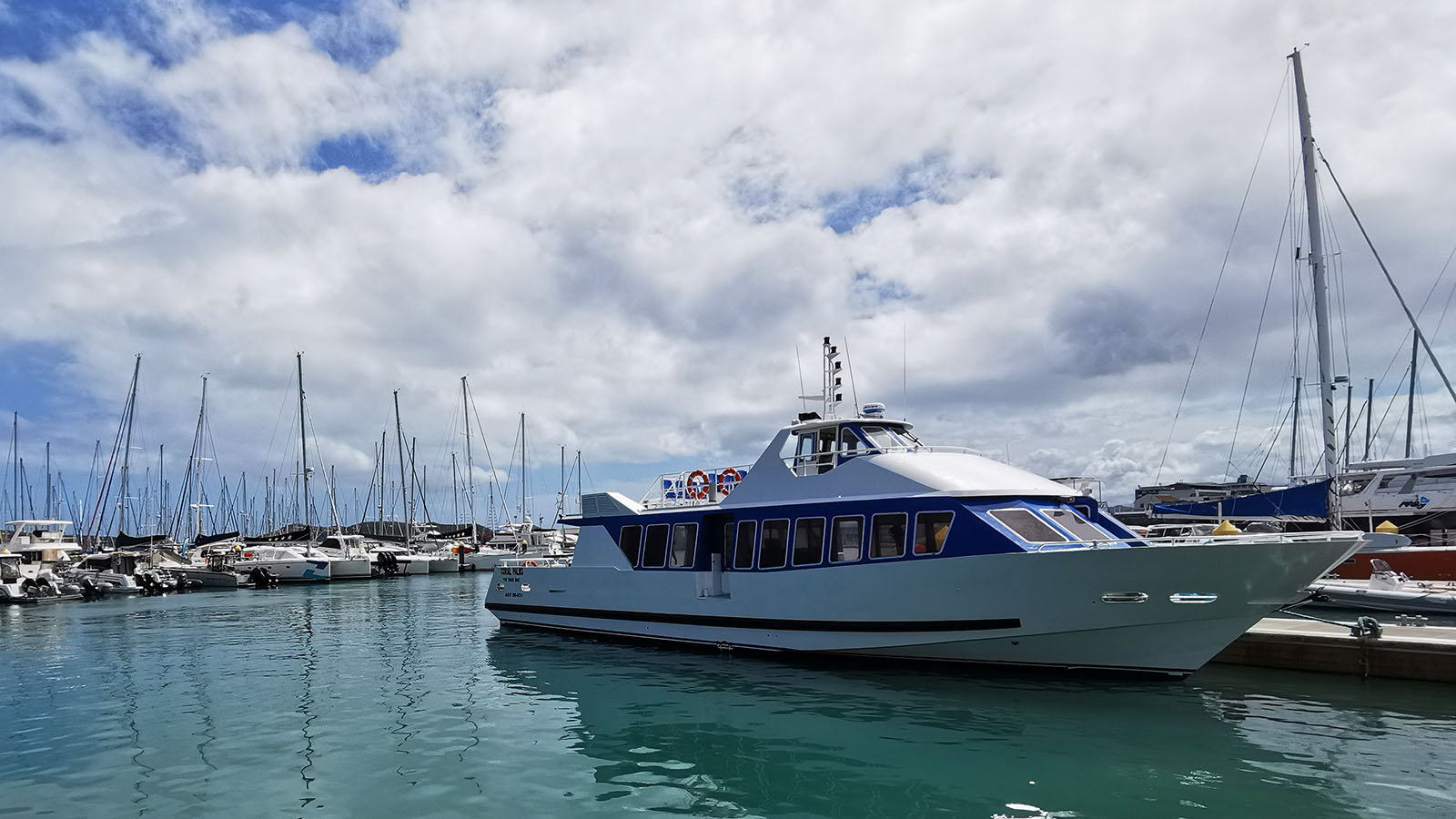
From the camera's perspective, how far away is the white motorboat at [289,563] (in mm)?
52312

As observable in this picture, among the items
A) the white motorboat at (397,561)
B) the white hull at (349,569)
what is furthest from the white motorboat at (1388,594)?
the white motorboat at (397,561)

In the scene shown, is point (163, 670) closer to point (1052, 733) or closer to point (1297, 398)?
point (1052, 733)

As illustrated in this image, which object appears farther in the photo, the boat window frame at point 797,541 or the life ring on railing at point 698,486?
the life ring on railing at point 698,486

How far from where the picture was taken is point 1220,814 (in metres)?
8.26

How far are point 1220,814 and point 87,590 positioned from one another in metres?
49.6

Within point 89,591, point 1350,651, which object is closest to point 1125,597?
point 1350,651

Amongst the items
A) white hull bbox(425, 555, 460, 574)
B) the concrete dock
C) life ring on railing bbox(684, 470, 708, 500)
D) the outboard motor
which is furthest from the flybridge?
white hull bbox(425, 555, 460, 574)

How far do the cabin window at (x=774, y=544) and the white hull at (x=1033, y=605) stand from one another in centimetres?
32

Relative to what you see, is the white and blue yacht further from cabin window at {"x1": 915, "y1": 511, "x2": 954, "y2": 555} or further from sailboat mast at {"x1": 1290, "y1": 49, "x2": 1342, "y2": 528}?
sailboat mast at {"x1": 1290, "y1": 49, "x2": 1342, "y2": 528}

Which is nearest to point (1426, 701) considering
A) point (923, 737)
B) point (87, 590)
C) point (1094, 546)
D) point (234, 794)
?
point (1094, 546)

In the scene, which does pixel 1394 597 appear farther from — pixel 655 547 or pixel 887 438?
pixel 655 547

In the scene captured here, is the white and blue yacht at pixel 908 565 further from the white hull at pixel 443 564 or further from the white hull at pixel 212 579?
the white hull at pixel 443 564

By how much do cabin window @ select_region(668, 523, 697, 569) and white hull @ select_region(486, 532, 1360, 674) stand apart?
1212mm

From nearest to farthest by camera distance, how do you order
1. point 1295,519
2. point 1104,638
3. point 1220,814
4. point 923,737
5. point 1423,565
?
point 1220,814, point 923,737, point 1104,638, point 1423,565, point 1295,519
